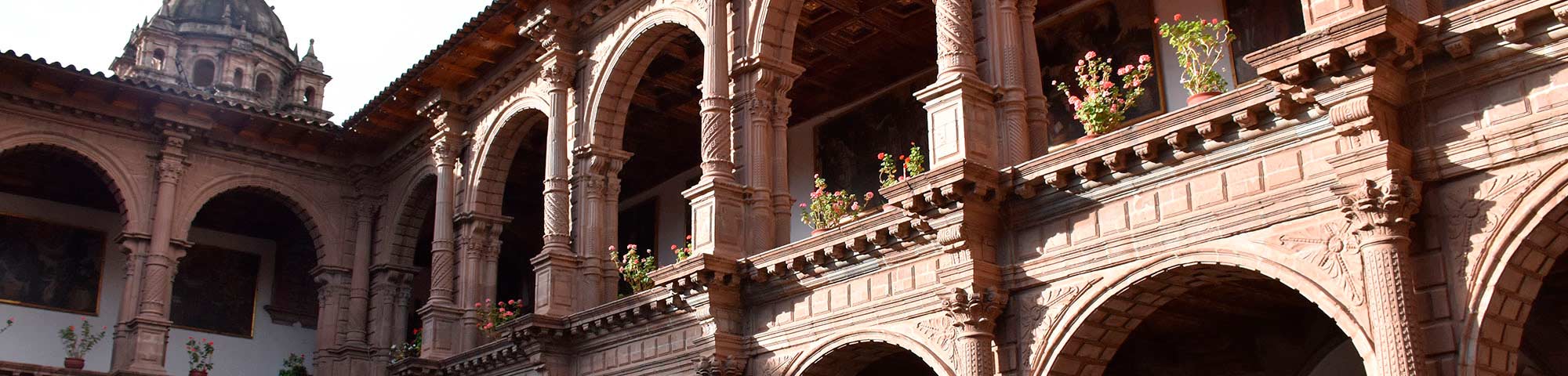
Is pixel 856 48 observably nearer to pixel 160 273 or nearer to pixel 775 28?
pixel 775 28

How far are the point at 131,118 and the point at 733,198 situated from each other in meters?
10.8

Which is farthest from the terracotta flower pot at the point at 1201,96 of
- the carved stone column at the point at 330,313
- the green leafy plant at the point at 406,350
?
the carved stone column at the point at 330,313

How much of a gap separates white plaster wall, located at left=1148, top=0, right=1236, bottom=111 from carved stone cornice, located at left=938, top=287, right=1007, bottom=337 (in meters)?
3.56

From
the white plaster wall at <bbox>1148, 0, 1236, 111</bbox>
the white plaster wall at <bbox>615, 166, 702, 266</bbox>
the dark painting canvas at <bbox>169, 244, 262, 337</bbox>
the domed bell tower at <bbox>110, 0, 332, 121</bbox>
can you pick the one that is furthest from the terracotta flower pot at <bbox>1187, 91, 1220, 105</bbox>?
the domed bell tower at <bbox>110, 0, 332, 121</bbox>

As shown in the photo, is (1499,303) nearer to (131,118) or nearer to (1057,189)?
(1057,189)

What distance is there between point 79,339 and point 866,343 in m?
14.4

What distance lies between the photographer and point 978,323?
1078cm

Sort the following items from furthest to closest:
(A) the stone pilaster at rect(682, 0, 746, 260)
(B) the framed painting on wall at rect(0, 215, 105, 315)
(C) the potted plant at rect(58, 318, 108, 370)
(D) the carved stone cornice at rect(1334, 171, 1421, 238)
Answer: (B) the framed painting on wall at rect(0, 215, 105, 315), (C) the potted plant at rect(58, 318, 108, 370), (A) the stone pilaster at rect(682, 0, 746, 260), (D) the carved stone cornice at rect(1334, 171, 1421, 238)

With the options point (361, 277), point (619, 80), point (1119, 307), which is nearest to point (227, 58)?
point (361, 277)

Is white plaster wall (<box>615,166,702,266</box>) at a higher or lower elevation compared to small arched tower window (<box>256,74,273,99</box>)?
lower

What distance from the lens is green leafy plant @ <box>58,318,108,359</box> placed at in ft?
68.7

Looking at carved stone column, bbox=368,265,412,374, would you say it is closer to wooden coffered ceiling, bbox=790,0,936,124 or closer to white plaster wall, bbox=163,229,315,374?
white plaster wall, bbox=163,229,315,374

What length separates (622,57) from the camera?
1700cm

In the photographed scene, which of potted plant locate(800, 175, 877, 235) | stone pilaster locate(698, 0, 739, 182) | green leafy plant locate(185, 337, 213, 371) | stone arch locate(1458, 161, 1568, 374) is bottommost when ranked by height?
stone arch locate(1458, 161, 1568, 374)
